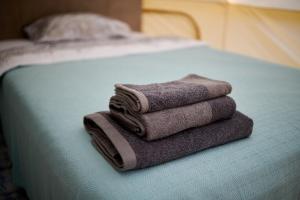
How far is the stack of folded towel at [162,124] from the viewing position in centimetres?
65

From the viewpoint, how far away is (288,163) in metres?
0.73

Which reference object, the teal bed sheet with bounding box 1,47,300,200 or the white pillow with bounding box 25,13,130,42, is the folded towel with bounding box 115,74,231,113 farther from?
the white pillow with bounding box 25,13,130,42

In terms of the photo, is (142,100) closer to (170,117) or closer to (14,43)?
(170,117)

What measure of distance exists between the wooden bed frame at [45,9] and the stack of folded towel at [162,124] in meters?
1.60

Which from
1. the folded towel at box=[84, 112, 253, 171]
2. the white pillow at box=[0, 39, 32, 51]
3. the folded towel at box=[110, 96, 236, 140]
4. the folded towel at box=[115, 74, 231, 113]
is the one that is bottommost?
the white pillow at box=[0, 39, 32, 51]

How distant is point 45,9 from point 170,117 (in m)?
1.85

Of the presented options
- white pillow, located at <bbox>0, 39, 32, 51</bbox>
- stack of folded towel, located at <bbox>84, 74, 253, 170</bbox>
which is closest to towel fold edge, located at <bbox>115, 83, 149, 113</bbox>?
stack of folded towel, located at <bbox>84, 74, 253, 170</bbox>

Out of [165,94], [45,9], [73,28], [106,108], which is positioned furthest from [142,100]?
[45,9]

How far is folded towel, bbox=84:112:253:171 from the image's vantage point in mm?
626

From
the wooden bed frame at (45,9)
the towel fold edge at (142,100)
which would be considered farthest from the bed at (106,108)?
the wooden bed frame at (45,9)

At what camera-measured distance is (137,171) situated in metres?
0.63

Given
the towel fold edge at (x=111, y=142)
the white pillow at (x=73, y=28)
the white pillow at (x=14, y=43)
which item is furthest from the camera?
the white pillow at (x=73, y=28)

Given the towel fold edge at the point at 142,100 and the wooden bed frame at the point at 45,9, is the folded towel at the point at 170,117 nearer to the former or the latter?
the towel fold edge at the point at 142,100

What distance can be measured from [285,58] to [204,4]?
99cm
